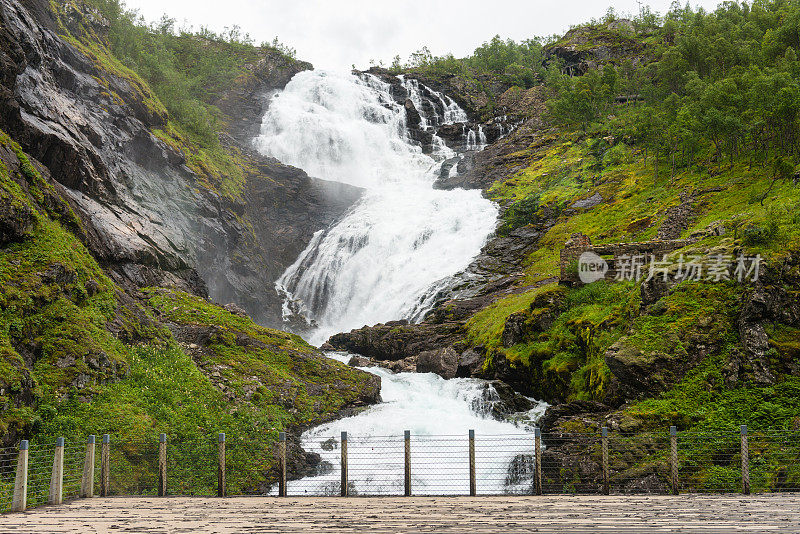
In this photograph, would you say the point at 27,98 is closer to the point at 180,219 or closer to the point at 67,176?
the point at 67,176

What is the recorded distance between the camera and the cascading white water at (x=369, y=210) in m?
44.8

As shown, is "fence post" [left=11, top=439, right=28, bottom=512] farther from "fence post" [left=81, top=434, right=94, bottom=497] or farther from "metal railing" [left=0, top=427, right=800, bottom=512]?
"fence post" [left=81, top=434, right=94, bottom=497]

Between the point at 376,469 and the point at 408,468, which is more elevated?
the point at 408,468

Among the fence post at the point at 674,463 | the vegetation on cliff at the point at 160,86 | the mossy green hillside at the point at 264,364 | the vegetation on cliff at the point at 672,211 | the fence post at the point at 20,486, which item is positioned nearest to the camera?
the fence post at the point at 20,486

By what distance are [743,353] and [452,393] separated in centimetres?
1299

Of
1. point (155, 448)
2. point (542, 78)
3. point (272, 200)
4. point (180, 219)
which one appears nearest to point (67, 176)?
point (180, 219)

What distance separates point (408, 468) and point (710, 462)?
7.29 metres

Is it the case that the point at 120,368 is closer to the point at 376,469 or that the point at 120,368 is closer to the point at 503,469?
the point at 376,469

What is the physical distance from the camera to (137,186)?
3519cm

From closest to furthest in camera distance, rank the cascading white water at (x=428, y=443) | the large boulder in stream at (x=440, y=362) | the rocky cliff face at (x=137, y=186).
Answer: the cascading white water at (x=428, y=443), the rocky cliff face at (x=137, y=186), the large boulder in stream at (x=440, y=362)

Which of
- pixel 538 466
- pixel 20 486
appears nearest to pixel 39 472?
pixel 20 486

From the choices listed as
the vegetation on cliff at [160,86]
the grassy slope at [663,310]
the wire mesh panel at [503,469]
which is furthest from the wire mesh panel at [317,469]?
the vegetation on cliff at [160,86]

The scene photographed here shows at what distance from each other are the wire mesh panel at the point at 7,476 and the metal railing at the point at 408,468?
2cm

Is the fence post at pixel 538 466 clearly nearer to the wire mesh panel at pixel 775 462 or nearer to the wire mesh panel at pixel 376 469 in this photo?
the wire mesh panel at pixel 775 462
